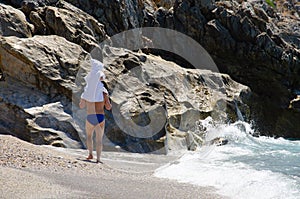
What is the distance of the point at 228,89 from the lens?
18.2m

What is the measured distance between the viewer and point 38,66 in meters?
9.84

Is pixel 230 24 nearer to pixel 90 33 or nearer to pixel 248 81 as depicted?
pixel 248 81

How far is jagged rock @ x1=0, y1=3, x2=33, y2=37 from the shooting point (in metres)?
10.9

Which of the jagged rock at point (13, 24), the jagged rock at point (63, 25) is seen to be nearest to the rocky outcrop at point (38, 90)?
the jagged rock at point (13, 24)

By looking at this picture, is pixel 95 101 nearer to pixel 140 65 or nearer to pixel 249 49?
pixel 140 65

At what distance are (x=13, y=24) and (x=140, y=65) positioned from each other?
4.30 m

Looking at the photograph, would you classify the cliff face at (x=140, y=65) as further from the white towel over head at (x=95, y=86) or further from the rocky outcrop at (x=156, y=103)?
the white towel over head at (x=95, y=86)

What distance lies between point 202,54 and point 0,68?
15.1 m

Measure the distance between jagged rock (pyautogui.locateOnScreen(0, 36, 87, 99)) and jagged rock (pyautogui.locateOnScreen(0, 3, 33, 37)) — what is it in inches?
38.3

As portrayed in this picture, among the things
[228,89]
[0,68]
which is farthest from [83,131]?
[228,89]

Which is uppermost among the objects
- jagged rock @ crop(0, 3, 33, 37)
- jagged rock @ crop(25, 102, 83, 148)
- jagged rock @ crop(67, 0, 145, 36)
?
jagged rock @ crop(67, 0, 145, 36)

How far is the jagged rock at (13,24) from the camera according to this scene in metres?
10.9

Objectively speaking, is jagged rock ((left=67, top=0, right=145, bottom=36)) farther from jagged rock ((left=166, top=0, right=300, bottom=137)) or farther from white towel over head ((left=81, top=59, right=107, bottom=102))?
white towel over head ((left=81, top=59, right=107, bottom=102))

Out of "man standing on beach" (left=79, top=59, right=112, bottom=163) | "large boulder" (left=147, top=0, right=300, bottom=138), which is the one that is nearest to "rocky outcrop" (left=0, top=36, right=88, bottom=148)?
"man standing on beach" (left=79, top=59, right=112, bottom=163)
